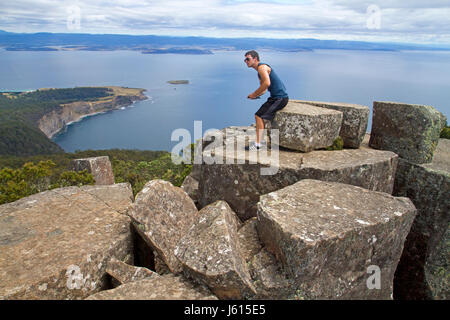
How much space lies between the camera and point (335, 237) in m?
4.04

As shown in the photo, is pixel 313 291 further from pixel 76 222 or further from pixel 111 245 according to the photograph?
pixel 76 222

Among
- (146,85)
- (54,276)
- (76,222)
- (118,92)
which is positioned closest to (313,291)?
(54,276)

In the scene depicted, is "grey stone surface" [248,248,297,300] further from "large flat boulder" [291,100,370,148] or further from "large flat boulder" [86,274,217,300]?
"large flat boulder" [291,100,370,148]

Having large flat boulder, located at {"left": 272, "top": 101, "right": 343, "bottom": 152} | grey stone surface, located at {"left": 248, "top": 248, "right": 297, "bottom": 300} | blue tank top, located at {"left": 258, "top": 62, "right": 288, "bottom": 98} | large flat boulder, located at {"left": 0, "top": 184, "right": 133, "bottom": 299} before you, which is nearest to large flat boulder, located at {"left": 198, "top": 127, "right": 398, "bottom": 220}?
large flat boulder, located at {"left": 272, "top": 101, "right": 343, "bottom": 152}

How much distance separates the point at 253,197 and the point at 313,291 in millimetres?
2415

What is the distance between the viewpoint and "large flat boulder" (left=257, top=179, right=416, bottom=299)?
400 cm

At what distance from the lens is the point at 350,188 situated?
5508mm

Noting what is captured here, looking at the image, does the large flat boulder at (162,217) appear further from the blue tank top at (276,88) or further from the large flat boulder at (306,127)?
the blue tank top at (276,88)

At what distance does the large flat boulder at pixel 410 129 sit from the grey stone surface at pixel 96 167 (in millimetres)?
9571

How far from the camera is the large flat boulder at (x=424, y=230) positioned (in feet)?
19.0

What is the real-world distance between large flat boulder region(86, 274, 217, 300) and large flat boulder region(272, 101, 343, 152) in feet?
13.1

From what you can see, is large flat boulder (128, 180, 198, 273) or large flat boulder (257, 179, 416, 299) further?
large flat boulder (128, 180, 198, 273)
